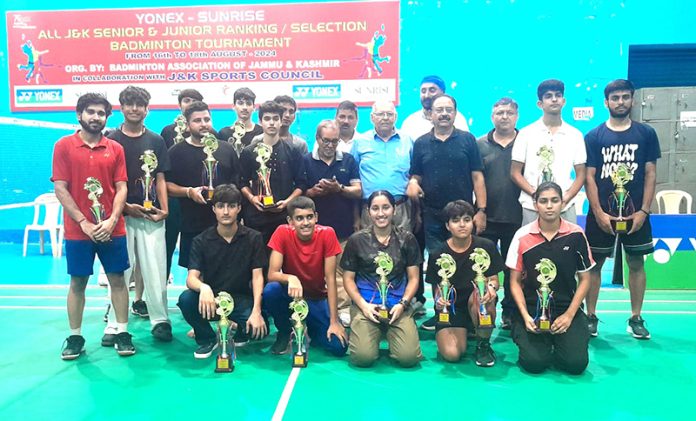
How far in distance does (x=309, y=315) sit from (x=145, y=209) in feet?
5.47

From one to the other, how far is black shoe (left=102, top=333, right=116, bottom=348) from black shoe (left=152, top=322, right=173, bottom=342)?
33 centimetres

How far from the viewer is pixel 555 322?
405cm

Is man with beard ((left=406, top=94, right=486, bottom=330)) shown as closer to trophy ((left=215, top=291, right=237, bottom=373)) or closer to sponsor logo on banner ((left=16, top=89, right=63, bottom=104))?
trophy ((left=215, top=291, right=237, bottom=373))

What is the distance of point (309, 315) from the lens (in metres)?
4.56

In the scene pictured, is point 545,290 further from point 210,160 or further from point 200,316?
point 210,160

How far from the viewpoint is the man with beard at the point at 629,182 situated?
15.6ft

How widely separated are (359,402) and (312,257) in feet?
4.46

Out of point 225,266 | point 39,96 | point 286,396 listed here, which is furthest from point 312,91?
point 286,396

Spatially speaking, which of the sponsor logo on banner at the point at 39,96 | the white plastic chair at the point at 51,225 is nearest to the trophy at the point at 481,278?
the white plastic chair at the point at 51,225

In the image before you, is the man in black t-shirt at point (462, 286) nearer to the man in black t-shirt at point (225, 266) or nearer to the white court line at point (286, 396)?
the white court line at point (286, 396)

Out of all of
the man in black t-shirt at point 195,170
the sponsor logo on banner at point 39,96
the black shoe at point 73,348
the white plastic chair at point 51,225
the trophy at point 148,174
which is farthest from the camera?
the sponsor logo on banner at point 39,96

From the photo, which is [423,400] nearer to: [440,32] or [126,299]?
[126,299]


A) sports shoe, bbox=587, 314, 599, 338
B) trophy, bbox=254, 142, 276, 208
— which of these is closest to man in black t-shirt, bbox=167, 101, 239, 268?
trophy, bbox=254, 142, 276, 208

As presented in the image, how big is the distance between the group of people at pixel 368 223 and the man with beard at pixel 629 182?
12mm
